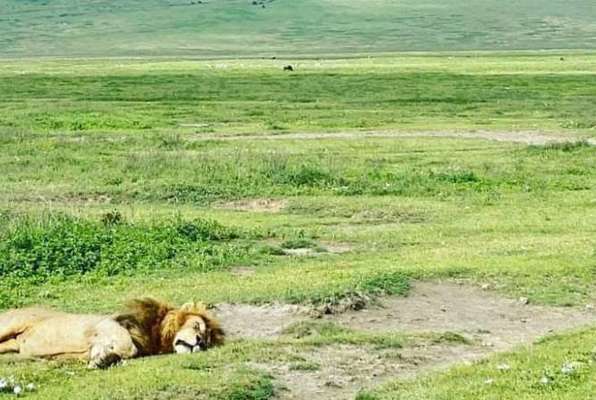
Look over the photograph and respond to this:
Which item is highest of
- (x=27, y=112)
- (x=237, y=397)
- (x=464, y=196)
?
(x=237, y=397)

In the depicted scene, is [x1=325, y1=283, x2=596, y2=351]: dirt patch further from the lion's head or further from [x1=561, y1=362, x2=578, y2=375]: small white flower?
the lion's head

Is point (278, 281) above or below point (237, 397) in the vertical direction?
below

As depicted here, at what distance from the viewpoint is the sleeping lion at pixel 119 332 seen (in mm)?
10070

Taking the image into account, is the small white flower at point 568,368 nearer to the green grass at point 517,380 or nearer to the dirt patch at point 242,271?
the green grass at point 517,380

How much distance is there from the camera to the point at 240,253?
51.3ft

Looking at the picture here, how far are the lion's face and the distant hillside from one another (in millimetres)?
120883

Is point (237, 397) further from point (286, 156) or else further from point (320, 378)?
point (286, 156)

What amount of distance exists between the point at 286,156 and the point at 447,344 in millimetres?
16357

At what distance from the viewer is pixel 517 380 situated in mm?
9320

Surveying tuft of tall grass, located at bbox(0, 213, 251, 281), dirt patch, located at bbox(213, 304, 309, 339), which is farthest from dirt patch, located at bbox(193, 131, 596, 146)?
dirt patch, located at bbox(213, 304, 309, 339)

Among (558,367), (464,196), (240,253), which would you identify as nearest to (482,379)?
(558,367)

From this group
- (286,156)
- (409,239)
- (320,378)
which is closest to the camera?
(320,378)

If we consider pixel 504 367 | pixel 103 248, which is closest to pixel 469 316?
pixel 504 367

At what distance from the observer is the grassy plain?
9969 millimetres
